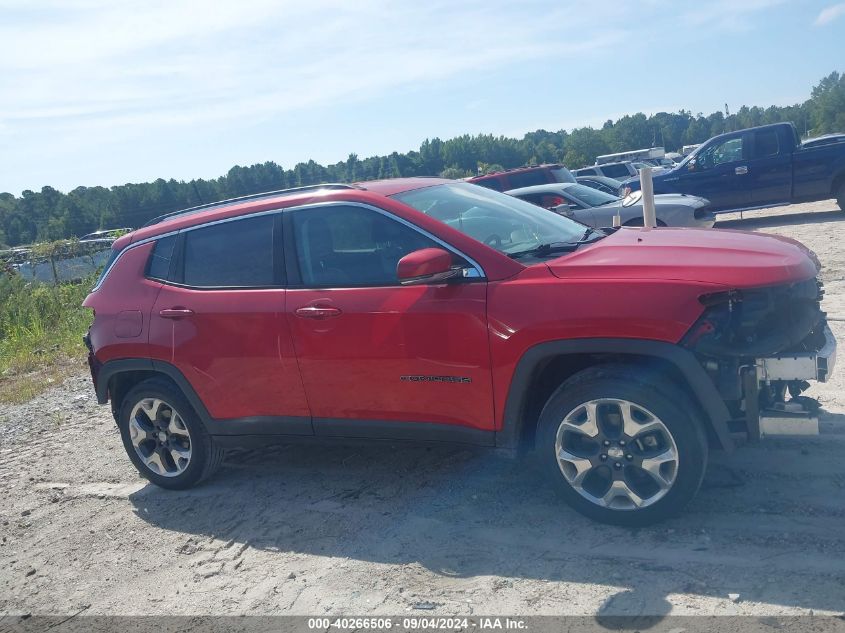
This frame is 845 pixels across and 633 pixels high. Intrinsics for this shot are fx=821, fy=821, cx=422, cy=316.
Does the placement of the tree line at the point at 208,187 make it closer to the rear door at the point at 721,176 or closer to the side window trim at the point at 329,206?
the side window trim at the point at 329,206

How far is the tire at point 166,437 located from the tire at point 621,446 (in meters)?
2.44

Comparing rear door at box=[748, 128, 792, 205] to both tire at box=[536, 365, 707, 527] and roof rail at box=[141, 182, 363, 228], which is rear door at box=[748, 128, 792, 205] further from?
tire at box=[536, 365, 707, 527]

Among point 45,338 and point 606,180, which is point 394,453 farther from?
point 606,180

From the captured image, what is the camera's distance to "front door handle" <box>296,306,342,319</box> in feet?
15.3

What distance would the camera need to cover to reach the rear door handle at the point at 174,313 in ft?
17.2

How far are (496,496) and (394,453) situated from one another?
1126mm

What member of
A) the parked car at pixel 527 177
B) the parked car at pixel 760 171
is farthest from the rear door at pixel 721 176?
the parked car at pixel 527 177

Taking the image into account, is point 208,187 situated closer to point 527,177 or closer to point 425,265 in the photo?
point 527,177

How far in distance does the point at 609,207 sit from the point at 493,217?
8.97 m

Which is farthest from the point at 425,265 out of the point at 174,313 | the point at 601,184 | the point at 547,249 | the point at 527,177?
the point at 601,184

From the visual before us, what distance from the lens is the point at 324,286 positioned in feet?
15.7

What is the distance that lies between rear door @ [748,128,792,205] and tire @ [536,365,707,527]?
13686 mm

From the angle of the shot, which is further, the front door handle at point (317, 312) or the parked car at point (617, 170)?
the parked car at point (617, 170)

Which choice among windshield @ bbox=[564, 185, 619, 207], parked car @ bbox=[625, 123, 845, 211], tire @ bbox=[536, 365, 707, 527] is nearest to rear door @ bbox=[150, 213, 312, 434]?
tire @ bbox=[536, 365, 707, 527]
